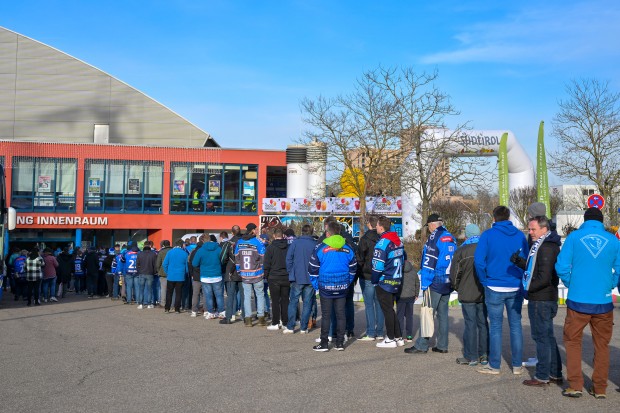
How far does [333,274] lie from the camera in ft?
34.8

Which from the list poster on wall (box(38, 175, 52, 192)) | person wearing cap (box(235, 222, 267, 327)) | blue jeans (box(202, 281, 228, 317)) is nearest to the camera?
person wearing cap (box(235, 222, 267, 327))

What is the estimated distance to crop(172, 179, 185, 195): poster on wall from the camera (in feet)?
144

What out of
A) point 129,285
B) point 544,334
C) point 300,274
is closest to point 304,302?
point 300,274

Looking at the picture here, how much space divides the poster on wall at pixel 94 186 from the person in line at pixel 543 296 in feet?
126

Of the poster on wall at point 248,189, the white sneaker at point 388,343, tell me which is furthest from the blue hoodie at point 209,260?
the poster on wall at point 248,189

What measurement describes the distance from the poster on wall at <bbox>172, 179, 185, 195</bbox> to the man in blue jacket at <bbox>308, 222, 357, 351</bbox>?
34.3 m

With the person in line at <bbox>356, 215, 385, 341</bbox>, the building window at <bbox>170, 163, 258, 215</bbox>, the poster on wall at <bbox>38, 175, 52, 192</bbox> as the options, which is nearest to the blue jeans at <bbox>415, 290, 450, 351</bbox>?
the person in line at <bbox>356, 215, 385, 341</bbox>

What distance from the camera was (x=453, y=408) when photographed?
6.62m

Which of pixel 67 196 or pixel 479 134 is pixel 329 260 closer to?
pixel 479 134

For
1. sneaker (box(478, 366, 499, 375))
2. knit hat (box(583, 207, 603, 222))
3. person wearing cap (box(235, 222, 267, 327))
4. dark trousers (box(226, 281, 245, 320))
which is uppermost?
knit hat (box(583, 207, 603, 222))

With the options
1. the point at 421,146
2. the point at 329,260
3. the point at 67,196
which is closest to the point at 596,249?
the point at 329,260

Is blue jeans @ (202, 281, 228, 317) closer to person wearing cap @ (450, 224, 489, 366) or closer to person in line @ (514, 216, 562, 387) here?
person wearing cap @ (450, 224, 489, 366)

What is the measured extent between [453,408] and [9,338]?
8.42m

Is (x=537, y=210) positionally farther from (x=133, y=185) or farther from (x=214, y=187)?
(x=133, y=185)
